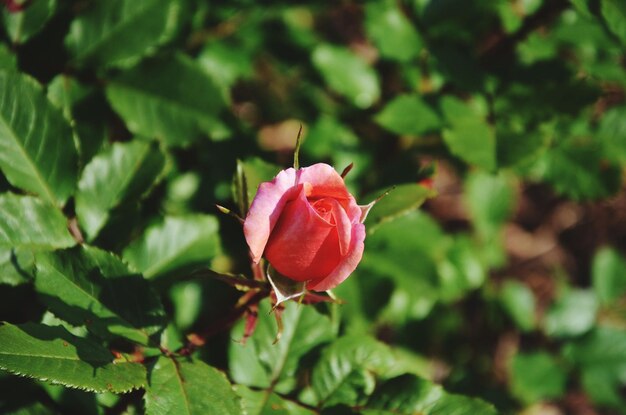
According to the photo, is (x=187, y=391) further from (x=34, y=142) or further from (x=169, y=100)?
(x=169, y=100)

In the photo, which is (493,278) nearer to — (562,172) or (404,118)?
(562,172)

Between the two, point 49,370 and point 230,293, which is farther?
point 230,293

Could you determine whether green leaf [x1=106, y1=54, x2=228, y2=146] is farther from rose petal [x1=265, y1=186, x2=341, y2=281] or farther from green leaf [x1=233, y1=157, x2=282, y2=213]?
rose petal [x1=265, y1=186, x2=341, y2=281]

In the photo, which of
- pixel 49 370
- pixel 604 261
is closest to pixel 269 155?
pixel 49 370

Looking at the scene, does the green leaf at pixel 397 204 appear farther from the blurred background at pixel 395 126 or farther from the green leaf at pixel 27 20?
the green leaf at pixel 27 20

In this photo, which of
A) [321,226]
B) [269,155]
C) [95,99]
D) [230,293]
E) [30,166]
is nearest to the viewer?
[321,226]

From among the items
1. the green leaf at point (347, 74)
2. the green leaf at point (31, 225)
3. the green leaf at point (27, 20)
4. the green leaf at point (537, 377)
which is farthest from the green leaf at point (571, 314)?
the green leaf at point (27, 20)
